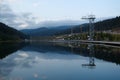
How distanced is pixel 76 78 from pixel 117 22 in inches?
6800

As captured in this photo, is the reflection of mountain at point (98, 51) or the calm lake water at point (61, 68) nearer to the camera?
the calm lake water at point (61, 68)

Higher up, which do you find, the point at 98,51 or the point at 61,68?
the point at 61,68

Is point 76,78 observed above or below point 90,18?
below

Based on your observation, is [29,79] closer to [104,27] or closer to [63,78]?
[63,78]

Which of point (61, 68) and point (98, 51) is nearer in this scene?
point (61, 68)

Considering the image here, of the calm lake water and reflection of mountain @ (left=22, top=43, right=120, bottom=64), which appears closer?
the calm lake water

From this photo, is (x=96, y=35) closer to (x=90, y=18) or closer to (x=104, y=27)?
(x=90, y=18)

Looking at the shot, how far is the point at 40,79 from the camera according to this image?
16.9 metres

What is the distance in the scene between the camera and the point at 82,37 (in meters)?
154

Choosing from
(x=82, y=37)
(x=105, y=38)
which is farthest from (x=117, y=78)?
(x=82, y=37)

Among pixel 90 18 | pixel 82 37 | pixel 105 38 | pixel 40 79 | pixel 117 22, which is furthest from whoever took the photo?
pixel 117 22

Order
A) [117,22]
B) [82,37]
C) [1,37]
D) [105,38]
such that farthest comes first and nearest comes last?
[117,22], [1,37], [82,37], [105,38]

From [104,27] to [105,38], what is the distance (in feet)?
285

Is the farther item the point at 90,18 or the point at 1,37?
the point at 1,37
